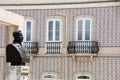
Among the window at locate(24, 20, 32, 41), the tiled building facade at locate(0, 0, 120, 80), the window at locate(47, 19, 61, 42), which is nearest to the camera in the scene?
the tiled building facade at locate(0, 0, 120, 80)

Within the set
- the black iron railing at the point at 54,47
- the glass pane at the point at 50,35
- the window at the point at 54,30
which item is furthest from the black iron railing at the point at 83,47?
the glass pane at the point at 50,35

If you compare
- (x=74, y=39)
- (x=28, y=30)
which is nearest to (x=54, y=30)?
(x=74, y=39)

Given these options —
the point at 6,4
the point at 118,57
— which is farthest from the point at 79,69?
the point at 6,4

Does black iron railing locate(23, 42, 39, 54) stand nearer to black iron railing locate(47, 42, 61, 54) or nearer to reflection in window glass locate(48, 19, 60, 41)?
→ black iron railing locate(47, 42, 61, 54)

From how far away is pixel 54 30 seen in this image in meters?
24.6

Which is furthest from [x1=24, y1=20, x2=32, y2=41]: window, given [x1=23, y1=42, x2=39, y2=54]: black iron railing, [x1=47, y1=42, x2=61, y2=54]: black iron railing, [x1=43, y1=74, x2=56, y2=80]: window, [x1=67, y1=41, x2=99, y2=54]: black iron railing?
[x1=67, y1=41, x2=99, y2=54]: black iron railing

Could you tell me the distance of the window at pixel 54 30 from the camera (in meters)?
24.5

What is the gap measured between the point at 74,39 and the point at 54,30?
1.26 meters

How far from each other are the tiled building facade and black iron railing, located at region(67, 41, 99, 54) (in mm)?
358

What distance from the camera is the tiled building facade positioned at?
78.0 ft

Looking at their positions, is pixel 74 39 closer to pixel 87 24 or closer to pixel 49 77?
pixel 87 24

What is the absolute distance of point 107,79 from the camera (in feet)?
78.2

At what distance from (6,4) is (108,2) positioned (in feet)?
19.1

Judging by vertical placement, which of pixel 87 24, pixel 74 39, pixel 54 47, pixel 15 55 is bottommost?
pixel 54 47
